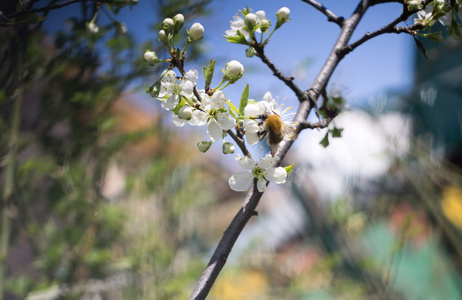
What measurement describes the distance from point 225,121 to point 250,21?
103mm

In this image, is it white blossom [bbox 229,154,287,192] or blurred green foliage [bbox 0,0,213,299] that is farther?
blurred green foliage [bbox 0,0,213,299]

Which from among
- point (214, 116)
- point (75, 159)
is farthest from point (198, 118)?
point (75, 159)

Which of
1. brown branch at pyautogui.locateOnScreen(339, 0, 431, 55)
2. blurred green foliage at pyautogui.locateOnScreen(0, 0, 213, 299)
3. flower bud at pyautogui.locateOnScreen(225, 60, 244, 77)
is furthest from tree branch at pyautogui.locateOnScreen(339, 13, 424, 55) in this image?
blurred green foliage at pyautogui.locateOnScreen(0, 0, 213, 299)

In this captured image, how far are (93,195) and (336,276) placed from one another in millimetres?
985

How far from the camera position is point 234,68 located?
0.94 feet

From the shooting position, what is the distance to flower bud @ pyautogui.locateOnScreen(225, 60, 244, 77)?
0.93ft

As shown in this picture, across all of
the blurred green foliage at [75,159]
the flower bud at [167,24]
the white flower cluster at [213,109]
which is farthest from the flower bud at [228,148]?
the blurred green foliage at [75,159]

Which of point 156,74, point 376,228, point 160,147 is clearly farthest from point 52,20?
point 376,228

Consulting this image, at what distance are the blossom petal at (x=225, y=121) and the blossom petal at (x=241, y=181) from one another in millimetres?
42

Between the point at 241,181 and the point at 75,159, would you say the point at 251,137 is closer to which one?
the point at 241,181

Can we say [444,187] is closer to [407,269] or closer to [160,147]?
[407,269]

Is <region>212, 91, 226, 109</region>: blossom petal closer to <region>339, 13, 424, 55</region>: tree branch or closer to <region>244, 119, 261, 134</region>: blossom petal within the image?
<region>244, 119, 261, 134</region>: blossom petal

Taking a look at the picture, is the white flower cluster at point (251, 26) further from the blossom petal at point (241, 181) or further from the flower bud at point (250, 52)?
the blossom petal at point (241, 181)

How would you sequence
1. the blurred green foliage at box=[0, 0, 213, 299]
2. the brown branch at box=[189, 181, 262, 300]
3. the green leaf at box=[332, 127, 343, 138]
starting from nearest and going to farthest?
the brown branch at box=[189, 181, 262, 300]
the green leaf at box=[332, 127, 343, 138]
the blurred green foliage at box=[0, 0, 213, 299]
